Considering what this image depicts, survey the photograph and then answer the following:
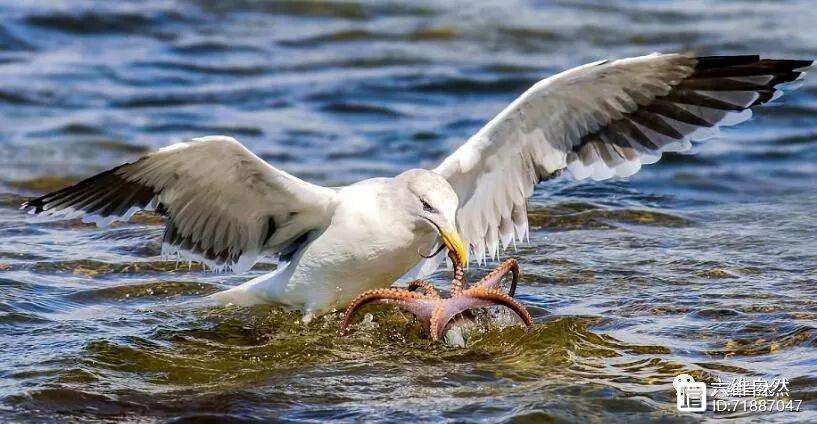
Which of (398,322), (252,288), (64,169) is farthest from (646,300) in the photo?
(64,169)

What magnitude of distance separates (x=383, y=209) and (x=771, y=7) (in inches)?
499

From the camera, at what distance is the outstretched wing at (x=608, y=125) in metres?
7.27

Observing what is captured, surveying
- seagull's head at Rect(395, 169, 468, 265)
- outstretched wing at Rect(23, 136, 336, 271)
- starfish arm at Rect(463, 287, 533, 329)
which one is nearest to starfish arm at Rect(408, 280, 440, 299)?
starfish arm at Rect(463, 287, 533, 329)

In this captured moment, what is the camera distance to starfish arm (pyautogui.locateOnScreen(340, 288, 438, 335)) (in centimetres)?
671

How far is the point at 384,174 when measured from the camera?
1172 centimetres

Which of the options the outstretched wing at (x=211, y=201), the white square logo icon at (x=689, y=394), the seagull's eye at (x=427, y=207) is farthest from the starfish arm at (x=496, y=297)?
the outstretched wing at (x=211, y=201)

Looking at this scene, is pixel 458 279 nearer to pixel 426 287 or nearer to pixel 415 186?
pixel 426 287

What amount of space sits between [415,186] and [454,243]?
0.46 meters

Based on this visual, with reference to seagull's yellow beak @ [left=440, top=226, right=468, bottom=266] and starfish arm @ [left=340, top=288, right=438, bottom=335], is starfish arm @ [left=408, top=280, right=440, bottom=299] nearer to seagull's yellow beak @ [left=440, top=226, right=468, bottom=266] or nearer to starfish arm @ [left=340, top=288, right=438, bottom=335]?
starfish arm @ [left=340, top=288, right=438, bottom=335]

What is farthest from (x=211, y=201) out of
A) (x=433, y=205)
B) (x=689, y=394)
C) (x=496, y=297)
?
(x=689, y=394)

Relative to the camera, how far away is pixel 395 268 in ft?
23.2

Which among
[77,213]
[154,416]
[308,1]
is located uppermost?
[308,1]

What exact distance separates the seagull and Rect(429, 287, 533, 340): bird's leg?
323 millimetres

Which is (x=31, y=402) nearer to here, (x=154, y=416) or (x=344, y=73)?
(x=154, y=416)
